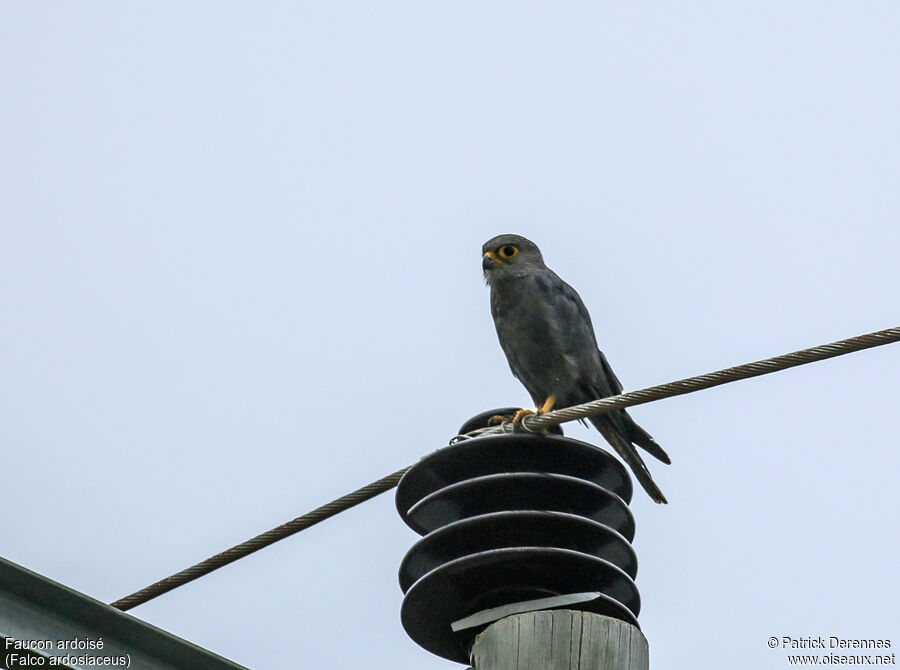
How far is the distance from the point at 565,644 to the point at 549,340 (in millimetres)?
3508

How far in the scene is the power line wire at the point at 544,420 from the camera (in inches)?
127

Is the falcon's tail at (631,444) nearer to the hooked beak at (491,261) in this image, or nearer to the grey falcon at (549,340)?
the grey falcon at (549,340)

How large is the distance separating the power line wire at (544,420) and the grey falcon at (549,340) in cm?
226

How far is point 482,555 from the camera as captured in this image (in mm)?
3010

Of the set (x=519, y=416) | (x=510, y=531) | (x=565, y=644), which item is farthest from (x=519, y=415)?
(x=565, y=644)

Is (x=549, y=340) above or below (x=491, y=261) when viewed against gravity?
below

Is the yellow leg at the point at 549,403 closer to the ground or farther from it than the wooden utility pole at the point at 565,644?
farther from it

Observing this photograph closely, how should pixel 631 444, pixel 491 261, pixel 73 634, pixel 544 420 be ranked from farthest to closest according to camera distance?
pixel 491 261 < pixel 631 444 < pixel 544 420 < pixel 73 634

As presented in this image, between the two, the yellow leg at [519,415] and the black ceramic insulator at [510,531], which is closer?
the black ceramic insulator at [510,531]

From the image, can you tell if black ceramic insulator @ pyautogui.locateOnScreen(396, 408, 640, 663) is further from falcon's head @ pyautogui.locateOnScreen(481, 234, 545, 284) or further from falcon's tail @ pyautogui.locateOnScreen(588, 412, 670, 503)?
falcon's head @ pyautogui.locateOnScreen(481, 234, 545, 284)

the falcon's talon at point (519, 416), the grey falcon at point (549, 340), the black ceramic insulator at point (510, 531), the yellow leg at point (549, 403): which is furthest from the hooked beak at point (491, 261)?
the black ceramic insulator at point (510, 531)

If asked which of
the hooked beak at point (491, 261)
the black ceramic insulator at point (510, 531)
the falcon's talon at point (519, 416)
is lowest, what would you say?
the black ceramic insulator at point (510, 531)

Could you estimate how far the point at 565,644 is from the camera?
8.48ft

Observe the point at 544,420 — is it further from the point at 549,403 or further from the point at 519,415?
the point at 549,403
